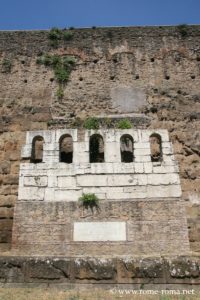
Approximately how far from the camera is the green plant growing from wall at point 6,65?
493 inches

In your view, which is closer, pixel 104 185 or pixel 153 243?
pixel 153 243

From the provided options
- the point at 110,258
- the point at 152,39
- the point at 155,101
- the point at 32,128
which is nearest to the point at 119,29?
the point at 152,39

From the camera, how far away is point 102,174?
8.45 metres

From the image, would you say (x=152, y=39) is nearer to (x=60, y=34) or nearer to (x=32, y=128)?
(x=60, y=34)

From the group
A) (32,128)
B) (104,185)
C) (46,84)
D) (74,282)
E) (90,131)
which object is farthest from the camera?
(46,84)

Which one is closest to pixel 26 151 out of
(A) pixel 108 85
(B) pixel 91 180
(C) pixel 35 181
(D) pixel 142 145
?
(C) pixel 35 181

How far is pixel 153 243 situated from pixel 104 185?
5.43 feet

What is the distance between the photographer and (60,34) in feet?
42.9

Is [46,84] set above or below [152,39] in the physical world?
below

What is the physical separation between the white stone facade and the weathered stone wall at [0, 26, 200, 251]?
A: 192 centimetres

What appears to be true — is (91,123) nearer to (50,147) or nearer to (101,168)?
(50,147)

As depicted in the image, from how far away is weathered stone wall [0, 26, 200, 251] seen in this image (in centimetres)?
1108

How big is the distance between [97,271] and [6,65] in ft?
28.9

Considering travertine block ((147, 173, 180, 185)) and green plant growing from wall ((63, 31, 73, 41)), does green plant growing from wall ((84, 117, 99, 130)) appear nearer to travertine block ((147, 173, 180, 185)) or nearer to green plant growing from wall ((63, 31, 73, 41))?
travertine block ((147, 173, 180, 185))
